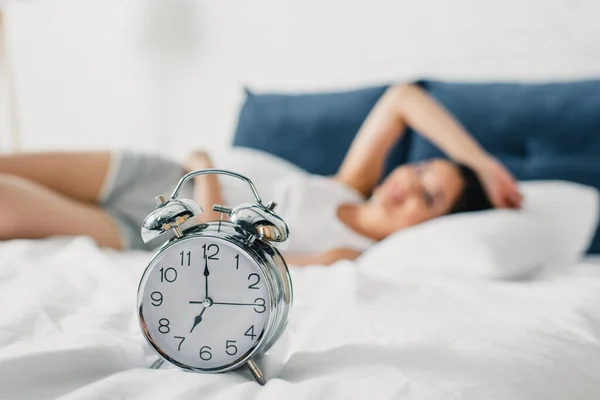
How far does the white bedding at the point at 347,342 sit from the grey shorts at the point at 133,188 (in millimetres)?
699

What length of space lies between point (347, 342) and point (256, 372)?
0.14 metres

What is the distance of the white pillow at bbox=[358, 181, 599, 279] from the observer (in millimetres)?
1434

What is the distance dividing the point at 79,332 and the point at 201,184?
100cm

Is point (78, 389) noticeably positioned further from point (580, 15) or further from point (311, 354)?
point (580, 15)

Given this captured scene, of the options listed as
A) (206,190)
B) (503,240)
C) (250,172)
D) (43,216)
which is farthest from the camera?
(250,172)

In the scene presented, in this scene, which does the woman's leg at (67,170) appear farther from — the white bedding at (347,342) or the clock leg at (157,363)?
the clock leg at (157,363)

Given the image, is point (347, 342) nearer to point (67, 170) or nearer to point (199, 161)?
point (199, 161)

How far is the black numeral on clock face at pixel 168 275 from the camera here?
79 cm

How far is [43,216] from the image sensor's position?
1654 mm

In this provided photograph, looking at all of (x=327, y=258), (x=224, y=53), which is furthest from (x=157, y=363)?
(x=224, y=53)

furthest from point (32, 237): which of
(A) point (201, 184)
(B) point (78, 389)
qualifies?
(B) point (78, 389)

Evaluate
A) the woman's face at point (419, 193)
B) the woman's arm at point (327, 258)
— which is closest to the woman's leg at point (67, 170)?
the woman's arm at point (327, 258)

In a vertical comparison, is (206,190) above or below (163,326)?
below

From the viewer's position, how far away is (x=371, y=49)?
2.59 meters
